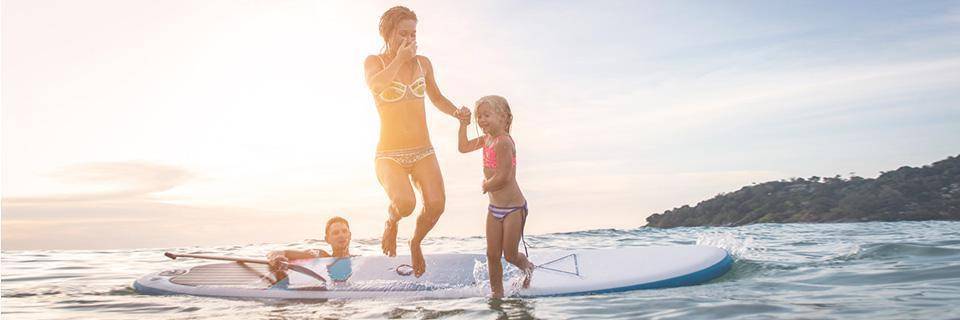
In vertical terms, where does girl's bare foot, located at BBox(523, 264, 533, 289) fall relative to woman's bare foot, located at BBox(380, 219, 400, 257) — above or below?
below

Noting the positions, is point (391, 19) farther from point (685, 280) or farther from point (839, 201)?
point (839, 201)

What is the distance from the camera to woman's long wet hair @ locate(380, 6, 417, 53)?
21.5 ft

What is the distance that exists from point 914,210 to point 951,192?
148 cm

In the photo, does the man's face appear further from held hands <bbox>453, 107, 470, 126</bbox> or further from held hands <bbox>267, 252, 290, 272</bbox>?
held hands <bbox>453, 107, 470, 126</bbox>

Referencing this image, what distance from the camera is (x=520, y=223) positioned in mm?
6109

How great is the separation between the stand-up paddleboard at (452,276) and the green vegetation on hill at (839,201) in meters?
19.7

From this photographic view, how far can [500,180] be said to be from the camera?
19.6 ft

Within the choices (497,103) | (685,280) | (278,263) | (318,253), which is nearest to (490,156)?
(497,103)

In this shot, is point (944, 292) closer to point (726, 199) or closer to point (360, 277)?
point (360, 277)

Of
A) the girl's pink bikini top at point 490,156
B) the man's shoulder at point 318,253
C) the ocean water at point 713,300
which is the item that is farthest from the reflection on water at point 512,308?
the man's shoulder at point 318,253

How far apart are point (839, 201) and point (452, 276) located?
22.9 m

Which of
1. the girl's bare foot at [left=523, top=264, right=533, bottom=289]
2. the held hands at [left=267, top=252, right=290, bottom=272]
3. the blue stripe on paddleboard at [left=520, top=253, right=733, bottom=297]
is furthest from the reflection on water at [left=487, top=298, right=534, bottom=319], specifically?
the held hands at [left=267, top=252, right=290, bottom=272]

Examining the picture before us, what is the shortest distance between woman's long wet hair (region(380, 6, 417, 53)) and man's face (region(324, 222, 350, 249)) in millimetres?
2879

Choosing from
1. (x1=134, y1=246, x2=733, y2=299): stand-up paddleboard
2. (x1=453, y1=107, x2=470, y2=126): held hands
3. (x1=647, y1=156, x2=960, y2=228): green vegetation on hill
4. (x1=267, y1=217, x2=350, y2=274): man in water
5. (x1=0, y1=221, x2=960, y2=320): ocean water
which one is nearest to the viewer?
(x1=0, y1=221, x2=960, y2=320): ocean water
